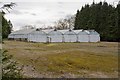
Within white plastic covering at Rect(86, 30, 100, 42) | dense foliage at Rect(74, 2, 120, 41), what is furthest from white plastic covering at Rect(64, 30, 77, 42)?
dense foliage at Rect(74, 2, 120, 41)

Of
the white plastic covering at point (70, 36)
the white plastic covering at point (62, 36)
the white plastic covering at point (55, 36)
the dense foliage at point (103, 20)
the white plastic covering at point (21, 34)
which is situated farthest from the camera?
the white plastic covering at point (21, 34)

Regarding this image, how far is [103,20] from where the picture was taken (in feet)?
195

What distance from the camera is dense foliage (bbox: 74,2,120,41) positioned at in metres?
53.9

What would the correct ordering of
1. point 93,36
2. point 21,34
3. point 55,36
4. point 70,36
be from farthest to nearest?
point 21,34 < point 93,36 < point 70,36 < point 55,36

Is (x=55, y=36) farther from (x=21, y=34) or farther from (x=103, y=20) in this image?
(x=103, y=20)

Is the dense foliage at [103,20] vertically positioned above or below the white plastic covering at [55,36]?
above

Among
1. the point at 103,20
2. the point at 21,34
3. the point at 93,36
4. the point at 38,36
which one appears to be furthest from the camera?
the point at 21,34

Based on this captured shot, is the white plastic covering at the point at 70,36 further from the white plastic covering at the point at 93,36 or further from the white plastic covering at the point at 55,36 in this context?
the white plastic covering at the point at 93,36

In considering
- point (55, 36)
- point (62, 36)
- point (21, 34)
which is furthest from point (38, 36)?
point (21, 34)

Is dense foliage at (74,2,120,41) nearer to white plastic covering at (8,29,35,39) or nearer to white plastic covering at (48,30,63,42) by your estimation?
white plastic covering at (48,30,63,42)

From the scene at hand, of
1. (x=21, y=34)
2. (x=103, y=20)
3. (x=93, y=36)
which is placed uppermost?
(x=103, y=20)

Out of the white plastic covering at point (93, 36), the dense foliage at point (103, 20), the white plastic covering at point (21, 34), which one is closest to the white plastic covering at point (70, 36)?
the white plastic covering at point (93, 36)

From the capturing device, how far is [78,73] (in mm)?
15273

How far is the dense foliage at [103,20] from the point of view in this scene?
177 feet
